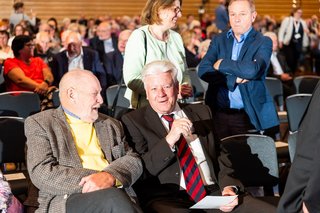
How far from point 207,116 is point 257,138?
46cm

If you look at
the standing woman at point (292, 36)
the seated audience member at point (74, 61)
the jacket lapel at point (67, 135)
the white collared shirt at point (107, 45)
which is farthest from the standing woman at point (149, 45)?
the standing woman at point (292, 36)

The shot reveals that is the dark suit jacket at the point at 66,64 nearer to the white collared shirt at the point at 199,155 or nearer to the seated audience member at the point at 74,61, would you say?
the seated audience member at the point at 74,61

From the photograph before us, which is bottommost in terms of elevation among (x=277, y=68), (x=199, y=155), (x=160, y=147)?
(x=277, y=68)

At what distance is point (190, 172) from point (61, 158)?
774 mm

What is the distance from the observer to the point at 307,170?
232 cm

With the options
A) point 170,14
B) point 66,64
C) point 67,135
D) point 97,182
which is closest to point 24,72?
point 66,64

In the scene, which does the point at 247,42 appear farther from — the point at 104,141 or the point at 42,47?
the point at 42,47

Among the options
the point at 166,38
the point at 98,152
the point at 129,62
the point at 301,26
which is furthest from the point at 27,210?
the point at 301,26

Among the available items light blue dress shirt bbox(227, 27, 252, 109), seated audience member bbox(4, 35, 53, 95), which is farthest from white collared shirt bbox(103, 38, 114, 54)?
light blue dress shirt bbox(227, 27, 252, 109)

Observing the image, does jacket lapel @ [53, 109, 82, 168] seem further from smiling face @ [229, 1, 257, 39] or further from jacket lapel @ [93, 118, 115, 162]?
smiling face @ [229, 1, 257, 39]

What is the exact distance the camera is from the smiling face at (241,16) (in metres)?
4.89

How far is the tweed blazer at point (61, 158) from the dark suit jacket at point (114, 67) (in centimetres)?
471

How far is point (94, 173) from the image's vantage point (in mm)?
3658

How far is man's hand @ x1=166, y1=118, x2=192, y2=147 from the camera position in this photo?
3764 millimetres
